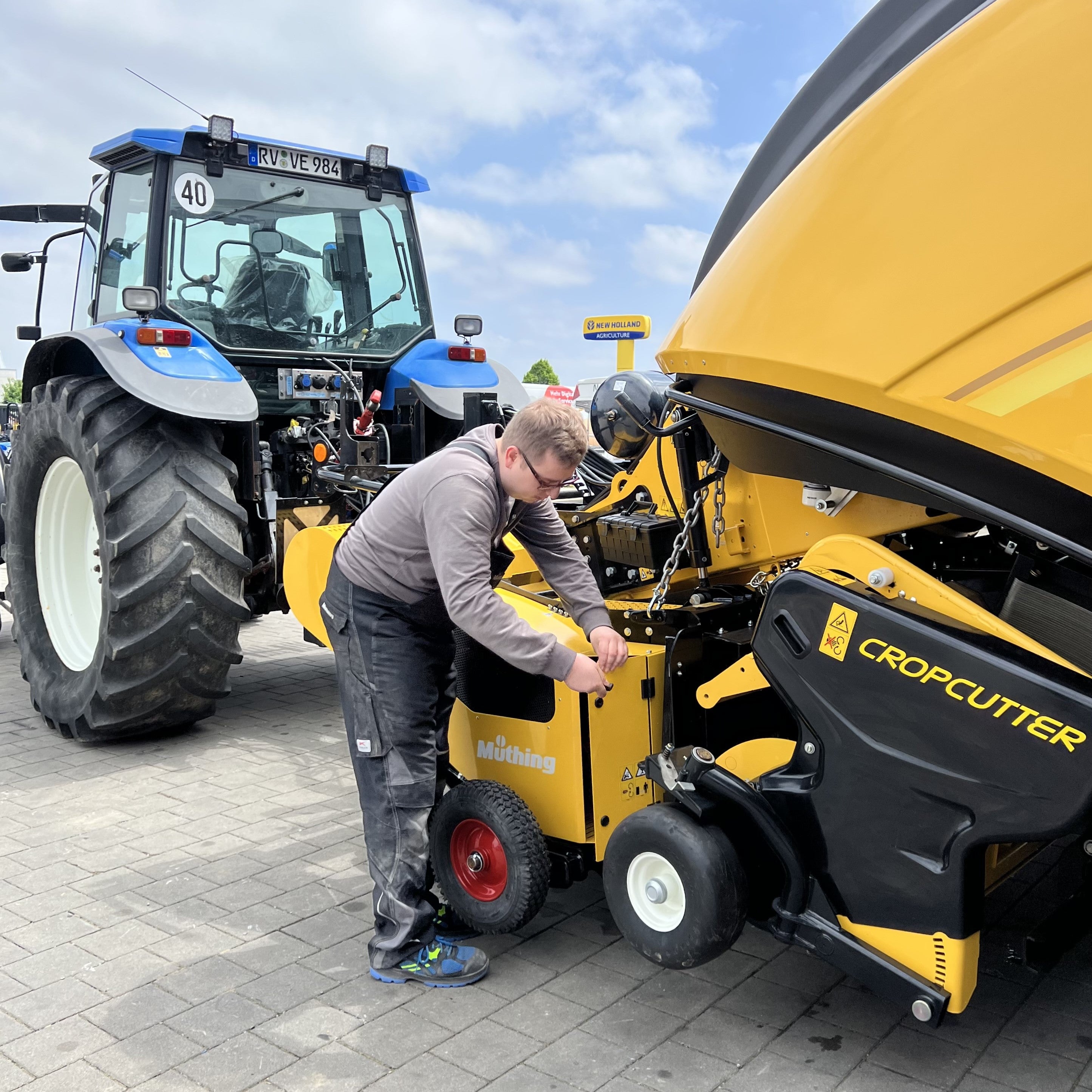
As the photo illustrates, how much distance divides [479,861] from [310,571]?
4.41 ft

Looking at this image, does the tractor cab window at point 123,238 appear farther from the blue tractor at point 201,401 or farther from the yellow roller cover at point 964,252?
the yellow roller cover at point 964,252

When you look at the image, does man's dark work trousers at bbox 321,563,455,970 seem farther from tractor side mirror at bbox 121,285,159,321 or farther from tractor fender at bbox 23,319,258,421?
tractor side mirror at bbox 121,285,159,321

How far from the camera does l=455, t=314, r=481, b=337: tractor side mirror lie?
19.8 ft

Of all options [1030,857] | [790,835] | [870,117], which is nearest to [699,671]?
[790,835]

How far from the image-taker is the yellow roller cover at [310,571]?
3.74 meters

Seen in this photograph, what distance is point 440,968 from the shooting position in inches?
109

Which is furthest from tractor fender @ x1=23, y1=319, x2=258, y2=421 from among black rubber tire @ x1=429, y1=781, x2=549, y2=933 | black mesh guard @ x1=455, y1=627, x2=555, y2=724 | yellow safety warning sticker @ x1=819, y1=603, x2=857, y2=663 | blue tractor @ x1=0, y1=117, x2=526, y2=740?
yellow safety warning sticker @ x1=819, y1=603, x2=857, y2=663

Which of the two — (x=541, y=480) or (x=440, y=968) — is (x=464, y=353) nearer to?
Answer: (x=541, y=480)

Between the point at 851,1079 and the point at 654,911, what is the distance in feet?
1.74

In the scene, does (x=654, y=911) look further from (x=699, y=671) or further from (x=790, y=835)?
(x=699, y=671)

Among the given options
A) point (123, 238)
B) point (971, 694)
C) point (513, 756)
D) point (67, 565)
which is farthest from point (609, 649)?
point (123, 238)

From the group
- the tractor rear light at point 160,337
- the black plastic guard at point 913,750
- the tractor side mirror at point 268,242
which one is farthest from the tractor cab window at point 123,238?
the black plastic guard at point 913,750

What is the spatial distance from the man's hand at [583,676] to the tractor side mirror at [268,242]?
3.43 m

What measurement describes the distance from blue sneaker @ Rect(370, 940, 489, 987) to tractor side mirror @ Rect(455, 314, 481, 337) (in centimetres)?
387
